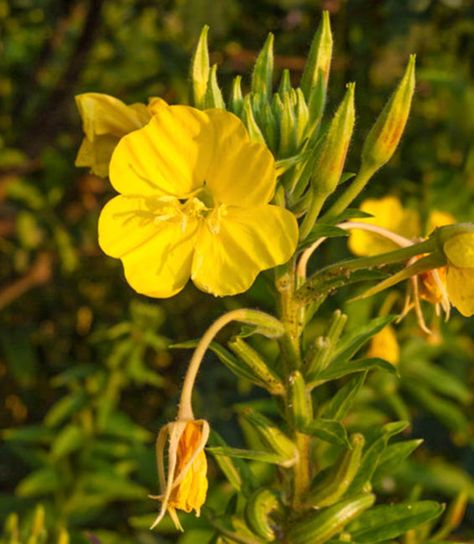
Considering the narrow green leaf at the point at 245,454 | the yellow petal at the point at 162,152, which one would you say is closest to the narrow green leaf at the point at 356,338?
the narrow green leaf at the point at 245,454

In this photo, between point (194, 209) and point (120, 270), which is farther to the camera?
point (120, 270)

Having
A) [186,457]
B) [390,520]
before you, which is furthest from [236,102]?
[390,520]

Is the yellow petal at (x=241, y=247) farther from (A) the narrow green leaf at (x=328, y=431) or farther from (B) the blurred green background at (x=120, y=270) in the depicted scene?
(B) the blurred green background at (x=120, y=270)

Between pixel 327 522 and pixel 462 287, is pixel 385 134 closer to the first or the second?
pixel 462 287

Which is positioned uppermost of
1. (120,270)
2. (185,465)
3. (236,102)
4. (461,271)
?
(236,102)

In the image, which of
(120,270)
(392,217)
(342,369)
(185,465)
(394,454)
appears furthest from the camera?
(120,270)

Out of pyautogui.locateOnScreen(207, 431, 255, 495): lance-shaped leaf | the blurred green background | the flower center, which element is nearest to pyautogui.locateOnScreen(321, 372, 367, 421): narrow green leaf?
pyautogui.locateOnScreen(207, 431, 255, 495): lance-shaped leaf
